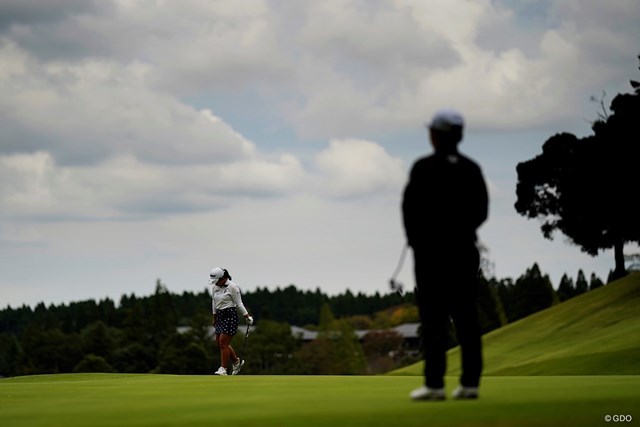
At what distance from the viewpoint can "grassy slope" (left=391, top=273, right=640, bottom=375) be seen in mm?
47219

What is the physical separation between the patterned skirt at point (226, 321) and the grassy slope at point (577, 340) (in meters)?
20.3

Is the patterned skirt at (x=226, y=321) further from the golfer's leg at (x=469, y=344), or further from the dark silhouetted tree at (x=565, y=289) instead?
the dark silhouetted tree at (x=565, y=289)

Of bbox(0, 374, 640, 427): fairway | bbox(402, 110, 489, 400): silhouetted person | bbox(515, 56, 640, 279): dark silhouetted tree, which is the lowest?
bbox(0, 374, 640, 427): fairway

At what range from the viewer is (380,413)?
386 inches

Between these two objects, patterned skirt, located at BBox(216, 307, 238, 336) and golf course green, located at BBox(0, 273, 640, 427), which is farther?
patterned skirt, located at BBox(216, 307, 238, 336)

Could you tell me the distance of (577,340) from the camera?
193 feet

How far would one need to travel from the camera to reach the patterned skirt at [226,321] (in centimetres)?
2780

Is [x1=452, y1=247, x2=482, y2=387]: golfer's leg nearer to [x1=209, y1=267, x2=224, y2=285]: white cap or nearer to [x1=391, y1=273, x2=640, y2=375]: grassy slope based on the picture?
[x1=209, y1=267, x2=224, y2=285]: white cap

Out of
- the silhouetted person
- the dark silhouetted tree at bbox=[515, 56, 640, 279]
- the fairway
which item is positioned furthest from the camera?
the dark silhouetted tree at bbox=[515, 56, 640, 279]

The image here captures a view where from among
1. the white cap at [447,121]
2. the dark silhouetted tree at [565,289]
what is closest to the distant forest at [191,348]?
the dark silhouetted tree at [565,289]

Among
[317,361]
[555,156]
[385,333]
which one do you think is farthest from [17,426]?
[385,333]

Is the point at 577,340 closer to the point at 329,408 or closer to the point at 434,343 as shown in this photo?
the point at 434,343

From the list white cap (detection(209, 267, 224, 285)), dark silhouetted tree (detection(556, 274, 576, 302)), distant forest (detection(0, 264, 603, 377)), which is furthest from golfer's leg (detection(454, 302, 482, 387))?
dark silhouetted tree (detection(556, 274, 576, 302))

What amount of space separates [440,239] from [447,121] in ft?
3.62
